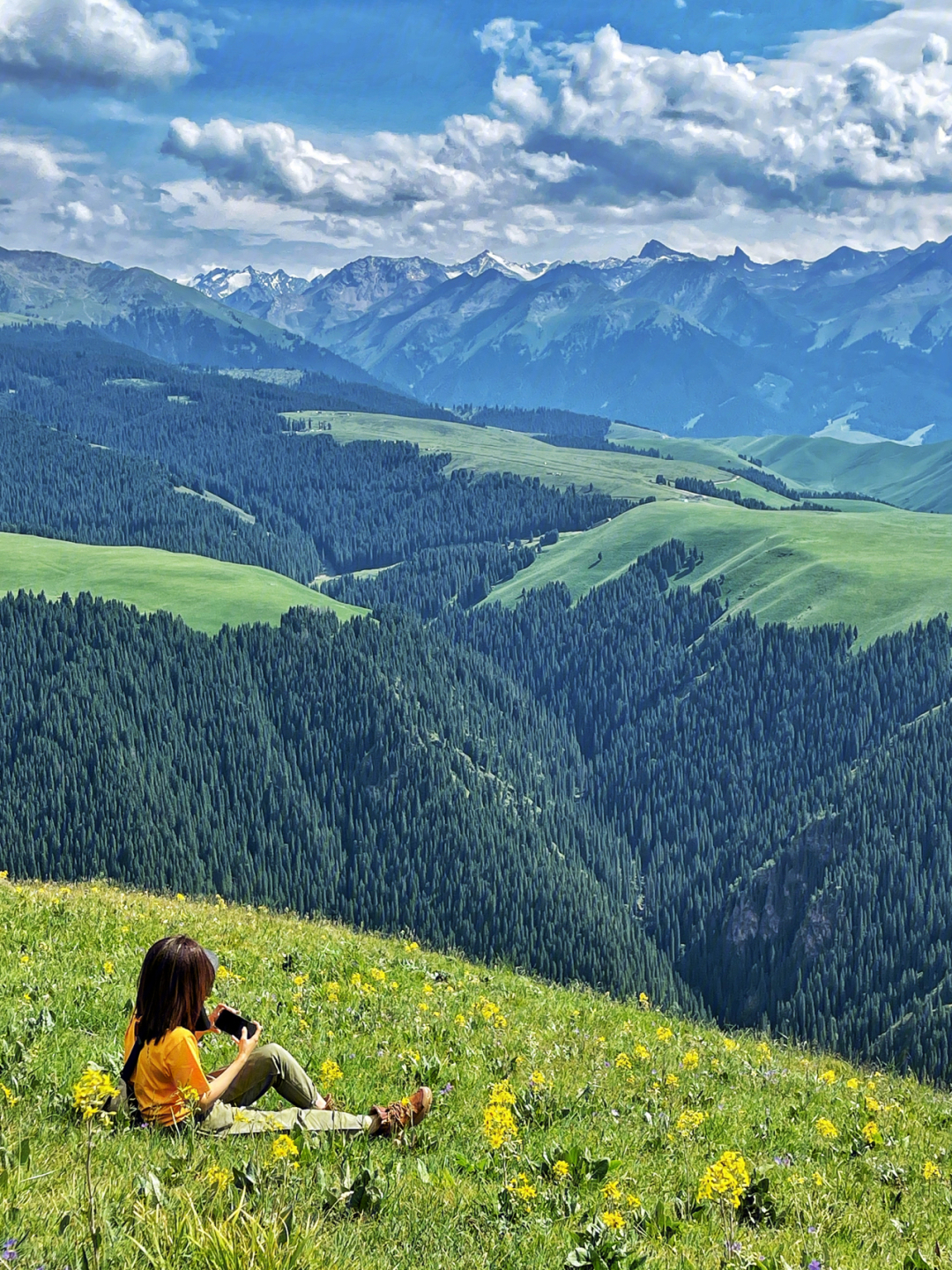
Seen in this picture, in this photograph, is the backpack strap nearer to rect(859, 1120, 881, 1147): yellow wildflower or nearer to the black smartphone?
the black smartphone

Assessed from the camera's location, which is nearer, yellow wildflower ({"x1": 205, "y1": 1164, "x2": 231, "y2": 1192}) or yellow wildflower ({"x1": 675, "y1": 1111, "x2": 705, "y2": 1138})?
yellow wildflower ({"x1": 205, "y1": 1164, "x2": 231, "y2": 1192})

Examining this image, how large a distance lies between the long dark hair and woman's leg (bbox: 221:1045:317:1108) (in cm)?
98

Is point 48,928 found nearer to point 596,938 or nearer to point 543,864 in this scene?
point 596,938

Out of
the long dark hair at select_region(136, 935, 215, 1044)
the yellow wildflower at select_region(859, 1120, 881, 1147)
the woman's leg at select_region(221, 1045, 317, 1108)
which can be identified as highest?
the long dark hair at select_region(136, 935, 215, 1044)

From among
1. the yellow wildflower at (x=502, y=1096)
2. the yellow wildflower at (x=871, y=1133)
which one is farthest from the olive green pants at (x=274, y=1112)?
the yellow wildflower at (x=871, y=1133)

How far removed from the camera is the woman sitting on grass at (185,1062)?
10.2m

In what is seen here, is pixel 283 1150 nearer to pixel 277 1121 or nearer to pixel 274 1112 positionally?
pixel 277 1121

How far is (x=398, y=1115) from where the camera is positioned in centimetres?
1116

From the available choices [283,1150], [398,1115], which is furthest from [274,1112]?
[283,1150]

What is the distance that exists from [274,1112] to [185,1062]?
119 cm

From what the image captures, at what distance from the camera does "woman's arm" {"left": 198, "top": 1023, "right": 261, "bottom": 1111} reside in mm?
10195

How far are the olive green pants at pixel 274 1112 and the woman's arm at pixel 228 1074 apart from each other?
0.11 metres

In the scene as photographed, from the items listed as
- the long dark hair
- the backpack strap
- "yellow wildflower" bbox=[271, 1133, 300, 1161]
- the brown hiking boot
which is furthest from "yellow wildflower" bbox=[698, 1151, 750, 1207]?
the backpack strap

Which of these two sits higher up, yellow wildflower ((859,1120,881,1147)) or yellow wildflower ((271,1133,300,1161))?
yellow wildflower ((271,1133,300,1161))
